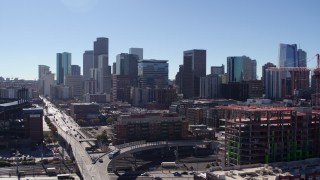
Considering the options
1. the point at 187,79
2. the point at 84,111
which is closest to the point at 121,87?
the point at 187,79

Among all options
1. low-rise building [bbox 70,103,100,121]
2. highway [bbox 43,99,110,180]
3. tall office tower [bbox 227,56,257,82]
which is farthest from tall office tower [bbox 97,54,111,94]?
highway [bbox 43,99,110,180]

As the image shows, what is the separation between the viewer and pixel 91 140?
67.4 metres

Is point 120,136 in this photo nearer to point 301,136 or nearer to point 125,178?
point 125,178

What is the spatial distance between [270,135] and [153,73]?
96.3 meters

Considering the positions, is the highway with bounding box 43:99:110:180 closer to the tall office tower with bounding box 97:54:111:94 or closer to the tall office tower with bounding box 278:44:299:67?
the tall office tower with bounding box 97:54:111:94

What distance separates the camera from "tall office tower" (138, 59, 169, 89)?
136500mm

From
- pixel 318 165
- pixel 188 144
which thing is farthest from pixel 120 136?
pixel 318 165

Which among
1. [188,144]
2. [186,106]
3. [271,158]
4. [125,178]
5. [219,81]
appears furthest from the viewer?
[219,81]

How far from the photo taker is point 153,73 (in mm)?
138500

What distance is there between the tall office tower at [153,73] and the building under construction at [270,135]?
9002cm

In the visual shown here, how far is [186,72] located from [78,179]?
9290 centimetres

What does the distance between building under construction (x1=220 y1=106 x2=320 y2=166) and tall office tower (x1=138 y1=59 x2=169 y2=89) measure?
90.0m

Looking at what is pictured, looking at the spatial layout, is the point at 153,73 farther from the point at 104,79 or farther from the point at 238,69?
the point at 104,79

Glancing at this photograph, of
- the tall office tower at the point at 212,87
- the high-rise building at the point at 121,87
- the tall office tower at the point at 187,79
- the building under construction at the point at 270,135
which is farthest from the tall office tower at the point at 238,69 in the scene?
the building under construction at the point at 270,135
